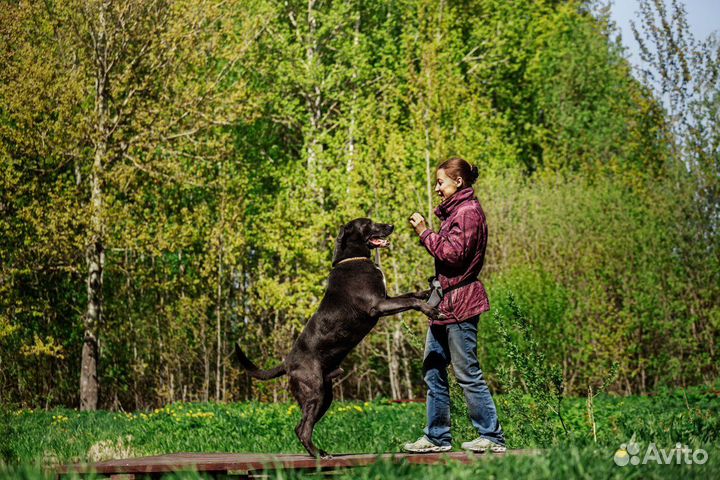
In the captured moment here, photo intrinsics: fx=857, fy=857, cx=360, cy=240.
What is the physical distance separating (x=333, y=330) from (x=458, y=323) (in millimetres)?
850

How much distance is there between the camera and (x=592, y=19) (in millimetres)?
35188

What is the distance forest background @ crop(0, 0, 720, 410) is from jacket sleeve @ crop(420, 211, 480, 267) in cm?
1008

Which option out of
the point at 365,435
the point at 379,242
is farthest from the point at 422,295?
the point at 365,435

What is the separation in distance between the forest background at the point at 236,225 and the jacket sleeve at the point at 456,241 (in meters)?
10.1

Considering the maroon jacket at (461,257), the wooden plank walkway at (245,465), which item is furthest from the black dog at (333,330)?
the wooden plank walkway at (245,465)

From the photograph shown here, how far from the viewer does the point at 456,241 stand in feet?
19.0

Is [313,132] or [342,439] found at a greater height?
[313,132]

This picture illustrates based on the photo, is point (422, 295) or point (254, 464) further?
point (422, 295)

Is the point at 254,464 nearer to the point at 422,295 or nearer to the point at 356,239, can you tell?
the point at 422,295

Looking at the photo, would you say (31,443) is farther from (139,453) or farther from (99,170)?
(99,170)

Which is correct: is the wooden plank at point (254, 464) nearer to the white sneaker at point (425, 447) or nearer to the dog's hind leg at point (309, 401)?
the dog's hind leg at point (309, 401)

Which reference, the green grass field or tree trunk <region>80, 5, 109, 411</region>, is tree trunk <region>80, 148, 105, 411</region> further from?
the green grass field

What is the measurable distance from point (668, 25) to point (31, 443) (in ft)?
56.0

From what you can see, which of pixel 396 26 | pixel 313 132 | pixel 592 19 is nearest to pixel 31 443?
pixel 313 132
